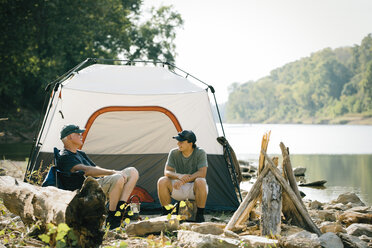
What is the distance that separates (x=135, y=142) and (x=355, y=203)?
12.2 feet

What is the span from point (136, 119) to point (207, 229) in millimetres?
2850

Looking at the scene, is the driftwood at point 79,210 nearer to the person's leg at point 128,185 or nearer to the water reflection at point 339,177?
the person's leg at point 128,185

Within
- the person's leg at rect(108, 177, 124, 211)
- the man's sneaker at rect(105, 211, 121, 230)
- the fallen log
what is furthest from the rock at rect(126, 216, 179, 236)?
the fallen log

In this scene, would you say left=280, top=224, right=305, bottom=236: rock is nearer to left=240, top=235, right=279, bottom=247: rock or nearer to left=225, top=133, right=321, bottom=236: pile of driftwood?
left=225, top=133, right=321, bottom=236: pile of driftwood

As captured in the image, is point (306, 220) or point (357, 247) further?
point (306, 220)

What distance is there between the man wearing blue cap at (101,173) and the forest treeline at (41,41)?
45.1ft

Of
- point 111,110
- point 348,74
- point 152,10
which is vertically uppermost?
point 348,74

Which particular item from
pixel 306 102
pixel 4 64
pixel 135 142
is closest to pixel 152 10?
pixel 4 64

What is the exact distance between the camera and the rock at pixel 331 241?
3.92 metres

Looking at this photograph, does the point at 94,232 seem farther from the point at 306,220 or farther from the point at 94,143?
the point at 94,143

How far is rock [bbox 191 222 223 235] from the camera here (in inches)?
171

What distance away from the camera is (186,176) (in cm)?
524

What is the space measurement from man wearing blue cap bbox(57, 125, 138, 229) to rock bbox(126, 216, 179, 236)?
0.94ft

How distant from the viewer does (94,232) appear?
3.09 metres
